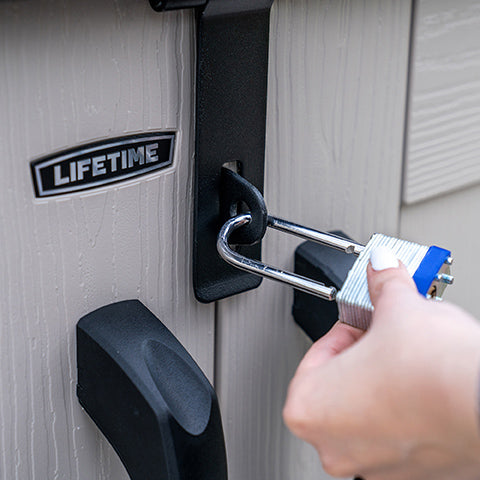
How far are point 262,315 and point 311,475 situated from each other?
18 centimetres

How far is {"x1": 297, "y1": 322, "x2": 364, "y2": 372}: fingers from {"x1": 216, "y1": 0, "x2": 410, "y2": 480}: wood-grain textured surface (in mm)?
120

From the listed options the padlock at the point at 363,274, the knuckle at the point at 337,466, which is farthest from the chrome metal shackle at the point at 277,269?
the knuckle at the point at 337,466

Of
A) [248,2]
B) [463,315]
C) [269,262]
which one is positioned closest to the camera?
[463,315]

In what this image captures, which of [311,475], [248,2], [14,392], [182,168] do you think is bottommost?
[311,475]

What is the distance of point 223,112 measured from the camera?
0.54m

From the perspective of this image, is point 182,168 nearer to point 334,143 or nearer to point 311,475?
point 334,143

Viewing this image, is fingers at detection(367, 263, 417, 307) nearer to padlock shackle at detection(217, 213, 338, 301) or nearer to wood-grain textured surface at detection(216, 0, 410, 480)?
padlock shackle at detection(217, 213, 338, 301)

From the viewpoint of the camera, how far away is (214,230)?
1.85 feet

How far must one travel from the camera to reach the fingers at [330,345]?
1.56 ft

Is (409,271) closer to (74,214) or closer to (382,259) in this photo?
(382,259)

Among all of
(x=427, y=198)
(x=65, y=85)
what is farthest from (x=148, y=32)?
(x=427, y=198)

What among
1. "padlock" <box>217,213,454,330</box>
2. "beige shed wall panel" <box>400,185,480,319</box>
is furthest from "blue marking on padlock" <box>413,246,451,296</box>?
"beige shed wall panel" <box>400,185,480,319</box>

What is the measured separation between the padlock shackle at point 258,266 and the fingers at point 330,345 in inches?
1.0

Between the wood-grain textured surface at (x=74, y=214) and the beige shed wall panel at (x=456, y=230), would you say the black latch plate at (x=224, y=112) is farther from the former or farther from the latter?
the beige shed wall panel at (x=456, y=230)
